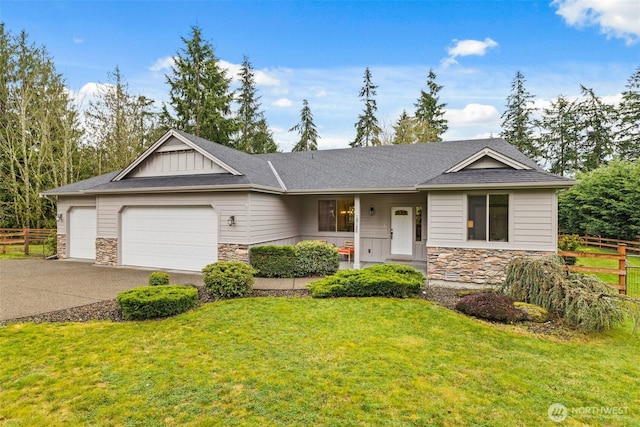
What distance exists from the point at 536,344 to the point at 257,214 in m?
7.76

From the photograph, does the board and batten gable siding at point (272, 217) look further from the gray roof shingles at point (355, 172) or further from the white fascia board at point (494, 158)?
the white fascia board at point (494, 158)

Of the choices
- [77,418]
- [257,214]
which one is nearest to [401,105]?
[257,214]

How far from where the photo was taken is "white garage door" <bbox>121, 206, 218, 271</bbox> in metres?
10.3

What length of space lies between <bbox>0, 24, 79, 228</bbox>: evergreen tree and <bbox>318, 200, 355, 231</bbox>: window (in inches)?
670

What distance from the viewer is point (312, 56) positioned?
16266mm

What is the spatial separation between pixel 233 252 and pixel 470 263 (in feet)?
22.6

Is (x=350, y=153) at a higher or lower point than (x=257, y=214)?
higher

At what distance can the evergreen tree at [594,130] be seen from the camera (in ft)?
91.8

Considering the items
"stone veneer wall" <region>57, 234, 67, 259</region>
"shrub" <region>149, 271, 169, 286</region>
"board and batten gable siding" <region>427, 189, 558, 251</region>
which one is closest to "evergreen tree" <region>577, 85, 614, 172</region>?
→ "board and batten gable siding" <region>427, 189, 558, 251</region>

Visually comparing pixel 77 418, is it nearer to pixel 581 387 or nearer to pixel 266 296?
pixel 266 296

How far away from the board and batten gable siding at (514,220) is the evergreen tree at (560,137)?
2802cm

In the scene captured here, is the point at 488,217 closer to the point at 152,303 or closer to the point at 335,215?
the point at 335,215

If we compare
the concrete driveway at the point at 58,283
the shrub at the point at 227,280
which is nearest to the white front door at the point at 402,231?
the shrub at the point at 227,280

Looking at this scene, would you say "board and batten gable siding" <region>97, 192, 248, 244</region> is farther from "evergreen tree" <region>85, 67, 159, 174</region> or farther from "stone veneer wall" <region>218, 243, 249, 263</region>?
"evergreen tree" <region>85, 67, 159, 174</region>
